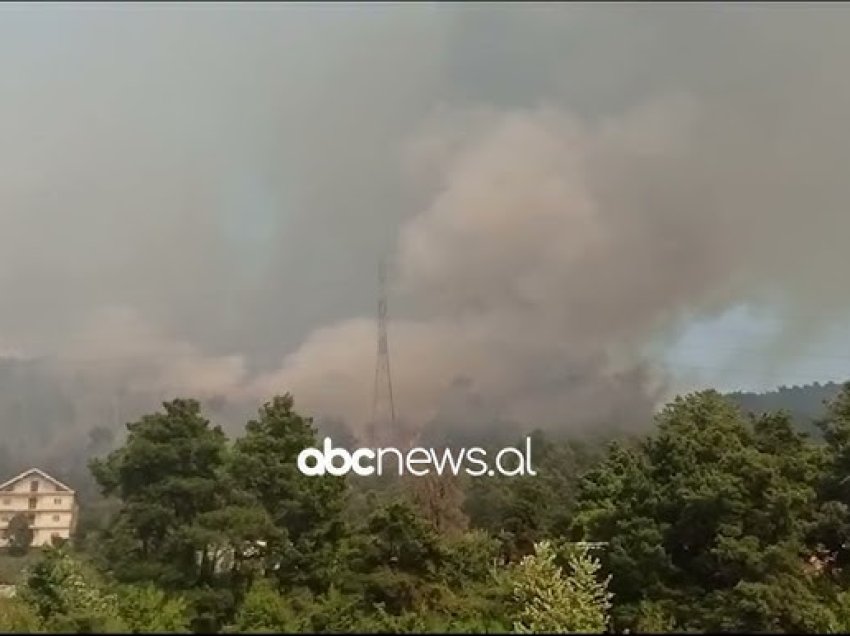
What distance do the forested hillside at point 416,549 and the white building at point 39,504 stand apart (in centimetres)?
484

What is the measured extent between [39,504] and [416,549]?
49.6 feet

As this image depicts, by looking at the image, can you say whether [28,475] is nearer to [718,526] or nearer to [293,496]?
[293,496]

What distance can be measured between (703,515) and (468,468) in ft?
28.5

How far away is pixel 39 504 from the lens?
33.3 m

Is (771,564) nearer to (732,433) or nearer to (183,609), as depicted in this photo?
(732,433)

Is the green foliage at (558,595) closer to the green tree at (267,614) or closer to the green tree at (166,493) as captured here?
the green tree at (267,614)

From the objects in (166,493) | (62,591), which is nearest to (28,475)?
(166,493)

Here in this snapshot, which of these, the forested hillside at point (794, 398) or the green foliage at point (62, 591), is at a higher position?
the forested hillside at point (794, 398)

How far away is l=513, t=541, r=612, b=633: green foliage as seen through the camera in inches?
882

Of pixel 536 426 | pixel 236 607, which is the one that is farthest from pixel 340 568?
pixel 536 426

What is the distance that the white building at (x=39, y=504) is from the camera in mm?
31953

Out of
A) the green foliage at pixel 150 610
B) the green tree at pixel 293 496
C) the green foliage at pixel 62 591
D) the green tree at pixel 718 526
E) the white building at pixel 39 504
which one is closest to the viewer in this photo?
the green foliage at pixel 150 610

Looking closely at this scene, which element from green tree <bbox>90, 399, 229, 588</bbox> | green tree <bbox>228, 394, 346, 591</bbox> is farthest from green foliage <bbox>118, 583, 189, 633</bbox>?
green tree <bbox>228, 394, 346, 591</bbox>

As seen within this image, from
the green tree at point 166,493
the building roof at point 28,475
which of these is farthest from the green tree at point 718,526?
the building roof at point 28,475
